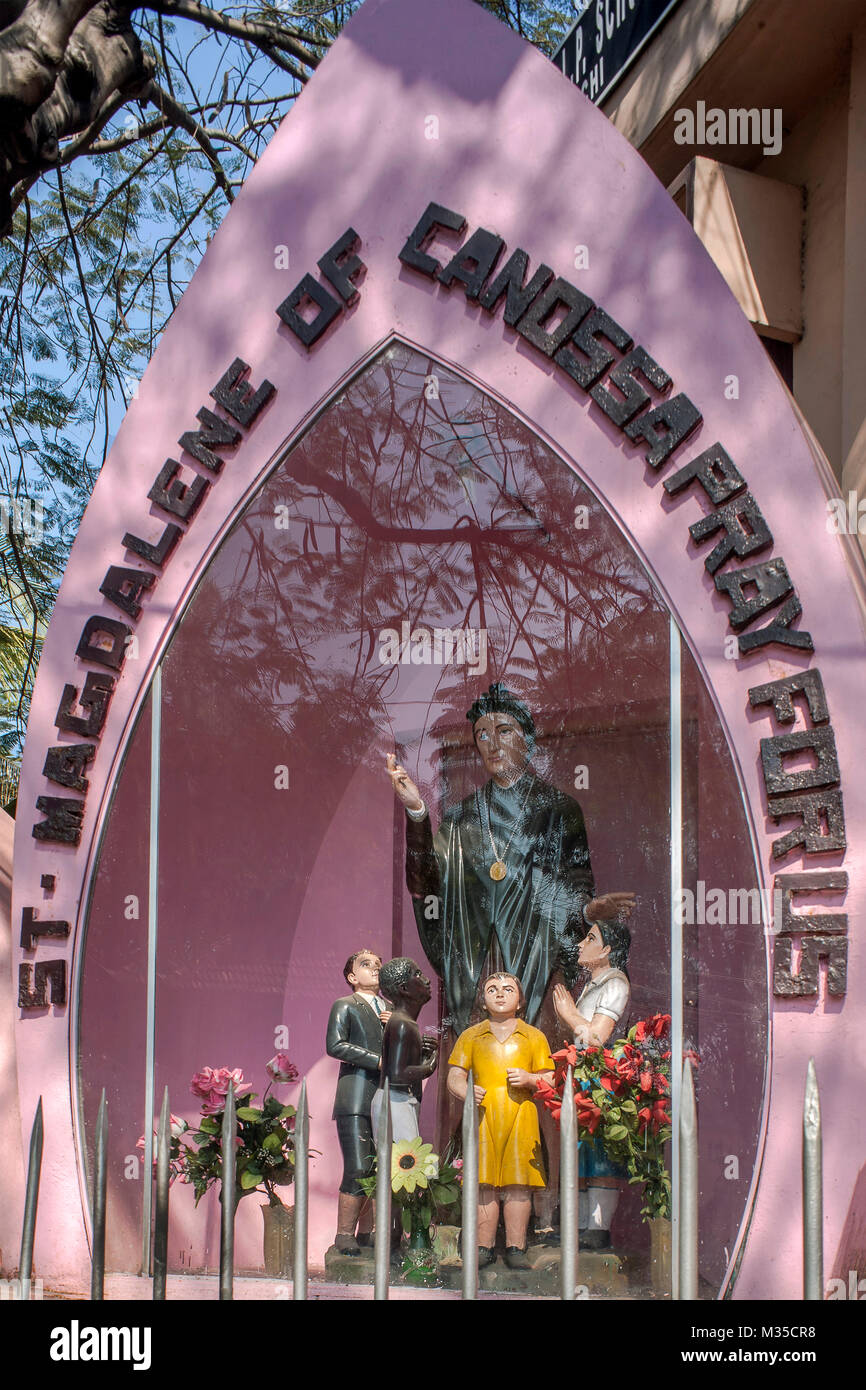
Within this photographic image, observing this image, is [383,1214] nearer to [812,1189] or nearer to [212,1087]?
[812,1189]

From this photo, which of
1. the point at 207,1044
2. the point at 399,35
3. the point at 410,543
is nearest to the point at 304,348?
the point at 410,543

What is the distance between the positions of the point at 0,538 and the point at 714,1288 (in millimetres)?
7366

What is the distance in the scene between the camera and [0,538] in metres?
9.40

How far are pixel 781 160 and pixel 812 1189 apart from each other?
542 centimetres

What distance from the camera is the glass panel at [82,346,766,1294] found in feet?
15.3

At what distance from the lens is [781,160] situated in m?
6.51

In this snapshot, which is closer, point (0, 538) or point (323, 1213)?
point (323, 1213)

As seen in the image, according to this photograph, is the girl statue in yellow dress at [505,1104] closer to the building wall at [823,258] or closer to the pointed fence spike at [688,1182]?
the pointed fence spike at [688,1182]

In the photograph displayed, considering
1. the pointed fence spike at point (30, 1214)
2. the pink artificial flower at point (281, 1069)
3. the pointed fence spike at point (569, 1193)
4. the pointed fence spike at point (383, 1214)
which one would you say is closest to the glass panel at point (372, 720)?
the pink artificial flower at point (281, 1069)

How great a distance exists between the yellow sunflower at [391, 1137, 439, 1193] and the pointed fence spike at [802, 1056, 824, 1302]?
2082 millimetres

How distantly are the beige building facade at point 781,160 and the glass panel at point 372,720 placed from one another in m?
1.71

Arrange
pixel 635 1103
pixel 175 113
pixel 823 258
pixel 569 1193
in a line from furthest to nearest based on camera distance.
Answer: pixel 175 113, pixel 823 258, pixel 635 1103, pixel 569 1193

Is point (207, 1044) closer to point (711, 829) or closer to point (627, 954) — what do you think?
point (627, 954)

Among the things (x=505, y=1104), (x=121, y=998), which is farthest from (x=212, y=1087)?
(x=505, y=1104)
